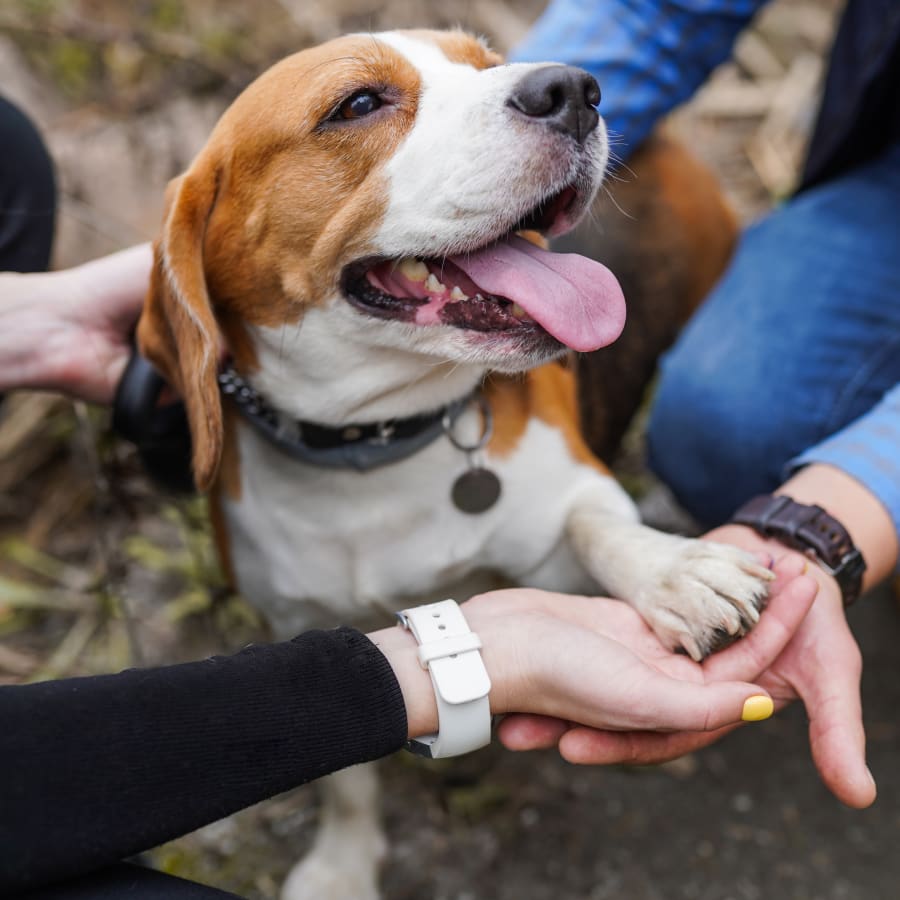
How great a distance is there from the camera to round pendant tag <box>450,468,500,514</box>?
1.87 m

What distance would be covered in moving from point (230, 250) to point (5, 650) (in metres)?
1.44

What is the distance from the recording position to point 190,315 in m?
1.64

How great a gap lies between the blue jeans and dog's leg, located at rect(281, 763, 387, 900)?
3.74 ft

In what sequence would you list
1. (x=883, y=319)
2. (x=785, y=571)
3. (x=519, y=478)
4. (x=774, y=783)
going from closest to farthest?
(x=785, y=571) → (x=519, y=478) → (x=774, y=783) → (x=883, y=319)

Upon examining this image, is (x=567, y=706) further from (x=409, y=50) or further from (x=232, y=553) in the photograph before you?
(x=409, y=50)

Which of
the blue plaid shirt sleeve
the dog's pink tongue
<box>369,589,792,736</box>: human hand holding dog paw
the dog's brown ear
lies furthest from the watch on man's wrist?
the blue plaid shirt sleeve

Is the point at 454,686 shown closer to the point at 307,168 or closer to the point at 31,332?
the point at 307,168

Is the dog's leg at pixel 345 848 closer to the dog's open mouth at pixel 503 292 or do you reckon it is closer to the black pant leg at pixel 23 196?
the dog's open mouth at pixel 503 292

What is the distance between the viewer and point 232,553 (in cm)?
204

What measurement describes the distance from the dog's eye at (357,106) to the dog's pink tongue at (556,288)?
0.96ft

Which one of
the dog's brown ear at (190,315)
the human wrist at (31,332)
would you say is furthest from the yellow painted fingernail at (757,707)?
the human wrist at (31,332)

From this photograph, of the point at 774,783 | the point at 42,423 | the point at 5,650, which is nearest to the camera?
the point at 774,783

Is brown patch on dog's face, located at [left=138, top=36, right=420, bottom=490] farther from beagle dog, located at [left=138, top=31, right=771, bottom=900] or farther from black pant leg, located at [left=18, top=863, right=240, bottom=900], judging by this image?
black pant leg, located at [left=18, top=863, right=240, bottom=900]

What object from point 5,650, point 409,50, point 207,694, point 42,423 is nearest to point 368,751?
point 207,694
